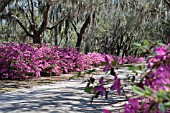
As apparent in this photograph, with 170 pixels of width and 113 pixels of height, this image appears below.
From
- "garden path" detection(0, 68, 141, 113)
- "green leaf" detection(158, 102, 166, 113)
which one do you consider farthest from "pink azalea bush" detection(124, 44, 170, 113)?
"garden path" detection(0, 68, 141, 113)

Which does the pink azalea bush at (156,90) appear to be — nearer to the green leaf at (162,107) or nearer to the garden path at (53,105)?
the green leaf at (162,107)

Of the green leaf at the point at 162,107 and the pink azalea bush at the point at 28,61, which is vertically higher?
the pink azalea bush at the point at 28,61

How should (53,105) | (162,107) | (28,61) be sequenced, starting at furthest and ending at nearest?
(28,61) → (53,105) → (162,107)

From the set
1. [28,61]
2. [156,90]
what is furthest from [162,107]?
[28,61]

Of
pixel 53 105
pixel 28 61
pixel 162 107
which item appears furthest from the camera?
pixel 28 61

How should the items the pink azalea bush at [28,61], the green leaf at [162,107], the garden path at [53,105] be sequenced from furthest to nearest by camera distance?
the pink azalea bush at [28,61] < the garden path at [53,105] < the green leaf at [162,107]

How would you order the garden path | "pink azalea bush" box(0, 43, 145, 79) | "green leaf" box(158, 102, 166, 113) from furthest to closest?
"pink azalea bush" box(0, 43, 145, 79) → the garden path → "green leaf" box(158, 102, 166, 113)

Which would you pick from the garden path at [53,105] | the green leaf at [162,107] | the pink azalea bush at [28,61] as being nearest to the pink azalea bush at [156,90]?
the green leaf at [162,107]

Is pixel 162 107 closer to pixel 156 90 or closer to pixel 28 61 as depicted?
pixel 156 90

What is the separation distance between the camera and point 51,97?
6.31m

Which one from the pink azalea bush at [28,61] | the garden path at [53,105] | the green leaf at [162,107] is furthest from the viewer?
the pink azalea bush at [28,61]

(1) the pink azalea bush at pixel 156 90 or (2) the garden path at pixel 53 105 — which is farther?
(2) the garden path at pixel 53 105

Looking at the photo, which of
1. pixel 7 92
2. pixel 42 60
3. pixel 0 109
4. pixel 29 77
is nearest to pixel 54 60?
pixel 42 60

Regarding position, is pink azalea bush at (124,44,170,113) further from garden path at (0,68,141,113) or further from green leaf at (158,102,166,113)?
garden path at (0,68,141,113)
